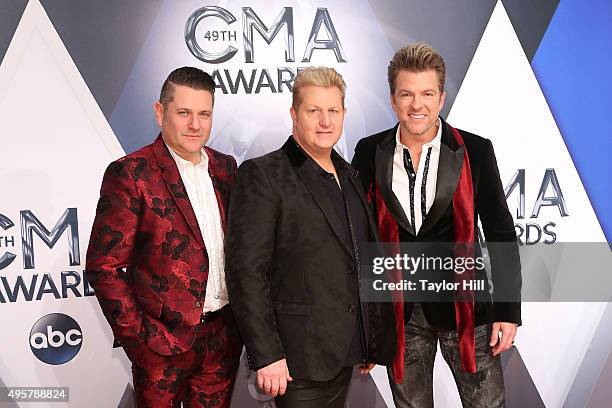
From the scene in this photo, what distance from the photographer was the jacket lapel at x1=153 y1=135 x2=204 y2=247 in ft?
6.56

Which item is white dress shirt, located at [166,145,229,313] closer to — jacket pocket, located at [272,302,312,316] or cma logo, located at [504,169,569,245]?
jacket pocket, located at [272,302,312,316]

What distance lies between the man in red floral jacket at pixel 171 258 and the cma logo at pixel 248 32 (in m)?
0.84

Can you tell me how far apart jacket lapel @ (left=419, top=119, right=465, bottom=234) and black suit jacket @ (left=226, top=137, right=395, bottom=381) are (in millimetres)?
415

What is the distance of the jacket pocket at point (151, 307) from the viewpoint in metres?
1.98

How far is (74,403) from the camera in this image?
119 inches

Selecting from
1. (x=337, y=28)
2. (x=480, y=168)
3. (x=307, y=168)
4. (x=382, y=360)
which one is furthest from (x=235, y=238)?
(x=337, y=28)

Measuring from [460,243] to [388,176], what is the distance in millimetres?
375

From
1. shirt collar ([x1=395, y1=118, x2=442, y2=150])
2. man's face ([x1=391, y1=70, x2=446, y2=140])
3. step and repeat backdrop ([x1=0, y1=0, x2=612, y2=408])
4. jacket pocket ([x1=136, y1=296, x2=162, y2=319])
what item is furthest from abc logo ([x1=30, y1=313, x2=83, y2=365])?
man's face ([x1=391, y1=70, x2=446, y2=140])

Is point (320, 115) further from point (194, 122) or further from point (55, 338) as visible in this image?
point (55, 338)

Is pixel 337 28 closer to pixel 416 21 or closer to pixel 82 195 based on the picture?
pixel 416 21

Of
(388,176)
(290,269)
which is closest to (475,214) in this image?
(388,176)

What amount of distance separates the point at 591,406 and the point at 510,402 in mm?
464

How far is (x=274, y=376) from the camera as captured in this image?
72.1 inches

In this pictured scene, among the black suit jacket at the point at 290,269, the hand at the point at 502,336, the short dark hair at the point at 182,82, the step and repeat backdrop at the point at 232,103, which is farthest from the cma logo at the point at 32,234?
the hand at the point at 502,336
